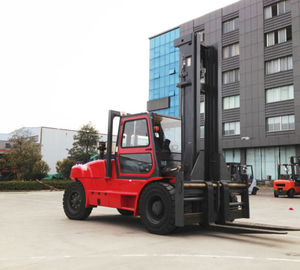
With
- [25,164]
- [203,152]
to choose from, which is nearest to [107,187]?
[203,152]

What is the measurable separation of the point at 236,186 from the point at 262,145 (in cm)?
3105

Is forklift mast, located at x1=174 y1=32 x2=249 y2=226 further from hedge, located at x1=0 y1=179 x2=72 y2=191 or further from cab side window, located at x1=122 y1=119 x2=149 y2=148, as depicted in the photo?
hedge, located at x1=0 y1=179 x2=72 y2=191

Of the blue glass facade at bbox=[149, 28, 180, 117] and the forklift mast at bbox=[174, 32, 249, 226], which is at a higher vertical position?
the blue glass facade at bbox=[149, 28, 180, 117]

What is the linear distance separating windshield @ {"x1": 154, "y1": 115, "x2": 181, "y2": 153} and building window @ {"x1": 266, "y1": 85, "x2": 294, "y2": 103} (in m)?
29.8

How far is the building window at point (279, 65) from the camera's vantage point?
35.6 meters

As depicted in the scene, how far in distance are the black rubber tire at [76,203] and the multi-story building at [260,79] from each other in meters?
28.8

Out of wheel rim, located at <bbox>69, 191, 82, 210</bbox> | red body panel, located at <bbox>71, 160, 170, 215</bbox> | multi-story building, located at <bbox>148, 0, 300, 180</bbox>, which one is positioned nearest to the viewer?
red body panel, located at <bbox>71, 160, 170, 215</bbox>

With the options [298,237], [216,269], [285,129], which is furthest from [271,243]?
[285,129]

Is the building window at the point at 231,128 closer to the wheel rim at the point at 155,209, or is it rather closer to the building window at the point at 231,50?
the building window at the point at 231,50

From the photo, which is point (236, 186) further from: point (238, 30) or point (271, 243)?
point (238, 30)

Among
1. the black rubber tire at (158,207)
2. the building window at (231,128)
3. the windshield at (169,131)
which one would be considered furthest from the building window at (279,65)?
the black rubber tire at (158,207)

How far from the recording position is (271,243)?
22.0 feet

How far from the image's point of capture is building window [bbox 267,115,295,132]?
35.0 meters

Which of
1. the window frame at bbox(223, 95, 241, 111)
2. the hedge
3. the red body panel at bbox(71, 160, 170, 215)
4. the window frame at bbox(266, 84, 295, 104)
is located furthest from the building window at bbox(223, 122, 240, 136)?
the red body panel at bbox(71, 160, 170, 215)
